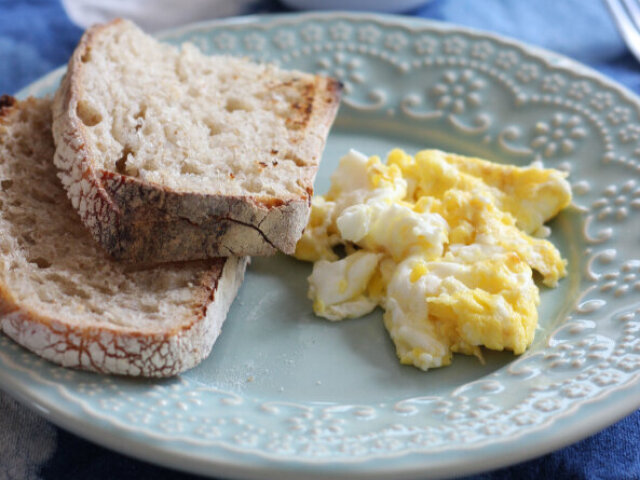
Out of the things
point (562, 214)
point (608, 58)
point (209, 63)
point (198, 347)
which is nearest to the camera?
point (198, 347)

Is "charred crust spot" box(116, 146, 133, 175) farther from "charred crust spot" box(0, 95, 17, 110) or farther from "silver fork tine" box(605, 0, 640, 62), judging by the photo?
"silver fork tine" box(605, 0, 640, 62)

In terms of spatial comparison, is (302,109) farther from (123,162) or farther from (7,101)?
(7,101)

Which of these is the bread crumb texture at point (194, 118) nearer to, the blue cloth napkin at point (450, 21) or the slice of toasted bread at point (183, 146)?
the slice of toasted bread at point (183, 146)

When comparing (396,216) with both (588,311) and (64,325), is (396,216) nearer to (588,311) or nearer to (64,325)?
(588,311)

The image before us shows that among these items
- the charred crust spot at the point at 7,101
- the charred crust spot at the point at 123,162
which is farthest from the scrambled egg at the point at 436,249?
the charred crust spot at the point at 7,101

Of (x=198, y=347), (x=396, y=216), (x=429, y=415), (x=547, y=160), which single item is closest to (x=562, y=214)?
(x=547, y=160)

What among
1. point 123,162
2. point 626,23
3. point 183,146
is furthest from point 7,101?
point 626,23
